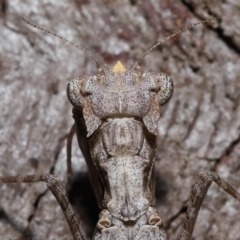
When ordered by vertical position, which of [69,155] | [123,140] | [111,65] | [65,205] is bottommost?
[65,205]

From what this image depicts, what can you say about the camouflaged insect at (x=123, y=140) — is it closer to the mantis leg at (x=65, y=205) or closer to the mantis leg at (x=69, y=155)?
the mantis leg at (x=65, y=205)

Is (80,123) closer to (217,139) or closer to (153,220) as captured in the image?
(153,220)

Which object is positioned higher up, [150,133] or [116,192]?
[150,133]

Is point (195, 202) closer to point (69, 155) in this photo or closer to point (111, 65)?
point (69, 155)

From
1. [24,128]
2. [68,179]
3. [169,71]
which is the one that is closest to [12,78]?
[24,128]

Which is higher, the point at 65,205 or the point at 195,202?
the point at 195,202

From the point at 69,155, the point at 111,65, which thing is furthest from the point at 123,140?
the point at 111,65

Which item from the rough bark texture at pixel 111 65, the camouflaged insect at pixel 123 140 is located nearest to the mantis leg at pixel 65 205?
the camouflaged insect at pixel 123 140
